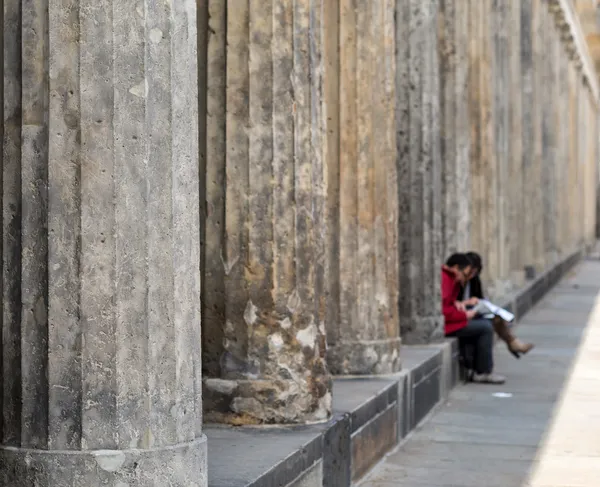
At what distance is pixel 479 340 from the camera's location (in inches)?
465

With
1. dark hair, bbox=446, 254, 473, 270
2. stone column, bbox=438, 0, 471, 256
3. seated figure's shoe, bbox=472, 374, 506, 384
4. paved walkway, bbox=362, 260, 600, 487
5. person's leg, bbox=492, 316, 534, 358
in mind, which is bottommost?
paved walkway, bbox=362, 260, 600, 487

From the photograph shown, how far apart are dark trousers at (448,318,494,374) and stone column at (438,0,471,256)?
0.85m

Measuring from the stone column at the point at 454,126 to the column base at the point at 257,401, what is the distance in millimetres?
5704

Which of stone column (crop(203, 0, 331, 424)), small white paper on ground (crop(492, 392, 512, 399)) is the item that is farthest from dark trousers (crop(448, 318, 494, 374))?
stone column (crop(203, 0, 331, 424))

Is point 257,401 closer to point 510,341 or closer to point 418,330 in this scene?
point 418,330

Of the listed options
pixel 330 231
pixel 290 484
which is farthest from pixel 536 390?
pixel 290 484

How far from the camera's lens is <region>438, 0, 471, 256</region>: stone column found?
12539 millimetres

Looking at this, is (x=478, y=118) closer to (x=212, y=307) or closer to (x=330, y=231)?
(x=330, y=231)

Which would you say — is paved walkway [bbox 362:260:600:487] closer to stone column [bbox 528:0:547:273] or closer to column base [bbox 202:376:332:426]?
column base [bbox 202:376:332:426]

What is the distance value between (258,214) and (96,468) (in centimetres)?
237

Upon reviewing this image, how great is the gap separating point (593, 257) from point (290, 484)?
36.3 meters

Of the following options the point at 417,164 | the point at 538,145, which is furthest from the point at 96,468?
the point at 538,145

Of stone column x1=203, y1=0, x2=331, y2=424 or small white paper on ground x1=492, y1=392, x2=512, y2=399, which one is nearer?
stone column x1=203, y1=0, x2=331, y2=424

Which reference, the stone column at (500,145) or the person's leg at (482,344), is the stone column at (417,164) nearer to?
the person's leg at (482,344)
